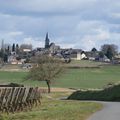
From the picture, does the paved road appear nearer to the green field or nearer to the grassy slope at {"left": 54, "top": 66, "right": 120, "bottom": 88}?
the green field

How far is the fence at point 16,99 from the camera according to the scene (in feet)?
88.6

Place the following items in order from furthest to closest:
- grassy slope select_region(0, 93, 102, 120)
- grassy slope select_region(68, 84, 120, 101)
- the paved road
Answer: grassy slope select_region(68, 84, 120, 101) < the paved road < grassy slope select_region(0, 93, 102, 120)

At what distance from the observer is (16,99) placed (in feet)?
95.5

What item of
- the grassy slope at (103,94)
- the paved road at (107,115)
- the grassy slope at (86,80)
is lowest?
the grassy slope at (86,80)

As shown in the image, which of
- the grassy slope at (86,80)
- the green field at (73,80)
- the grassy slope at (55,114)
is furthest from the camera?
the grassy slope at (86,80)

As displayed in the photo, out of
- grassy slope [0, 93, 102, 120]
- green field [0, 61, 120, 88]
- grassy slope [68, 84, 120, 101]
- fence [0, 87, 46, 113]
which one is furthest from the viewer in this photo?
green field [0, 61, 120, 88]

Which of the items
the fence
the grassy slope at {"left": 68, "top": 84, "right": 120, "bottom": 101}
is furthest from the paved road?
the grassy slope at {"left": 68, "top": 84, "right": 120, "bottom": 101}

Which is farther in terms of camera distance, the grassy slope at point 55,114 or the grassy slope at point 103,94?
the grassy slope at point 103,94

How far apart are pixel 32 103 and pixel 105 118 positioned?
11566mm

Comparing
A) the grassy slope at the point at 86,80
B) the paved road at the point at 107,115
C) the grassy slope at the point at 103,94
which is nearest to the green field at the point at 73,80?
the grassy slope at the point at 86,80

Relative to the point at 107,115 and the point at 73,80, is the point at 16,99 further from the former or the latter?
the point at 73,80

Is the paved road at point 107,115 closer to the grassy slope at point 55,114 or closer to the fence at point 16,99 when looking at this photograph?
the grassy slope at point 55,114

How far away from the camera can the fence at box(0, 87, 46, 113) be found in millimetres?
27003

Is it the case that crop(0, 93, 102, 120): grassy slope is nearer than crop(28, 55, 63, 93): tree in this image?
Yes
